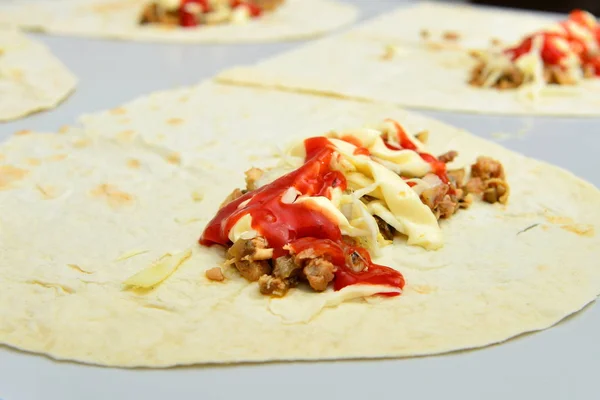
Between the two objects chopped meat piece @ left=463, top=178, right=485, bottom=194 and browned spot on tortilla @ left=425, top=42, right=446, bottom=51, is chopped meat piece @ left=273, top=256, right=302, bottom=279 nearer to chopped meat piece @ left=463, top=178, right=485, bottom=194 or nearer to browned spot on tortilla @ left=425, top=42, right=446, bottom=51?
chopped meat piece @ left=463, top=178, right=485, bottom=194

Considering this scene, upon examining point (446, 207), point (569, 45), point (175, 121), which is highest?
point (569, 45)

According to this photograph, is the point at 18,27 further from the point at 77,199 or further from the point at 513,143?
the point at 513,143

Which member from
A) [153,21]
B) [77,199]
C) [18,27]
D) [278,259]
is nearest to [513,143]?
[278,259]

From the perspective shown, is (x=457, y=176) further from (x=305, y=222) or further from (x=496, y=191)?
(x=305, y=222)

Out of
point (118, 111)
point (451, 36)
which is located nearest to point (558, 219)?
point (118, 111)

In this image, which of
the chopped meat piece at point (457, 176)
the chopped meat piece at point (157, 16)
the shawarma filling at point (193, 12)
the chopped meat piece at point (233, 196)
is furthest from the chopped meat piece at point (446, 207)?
the chopped meat piece at point (157, 16)

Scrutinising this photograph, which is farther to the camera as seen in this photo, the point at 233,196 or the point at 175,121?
the point at 175,121

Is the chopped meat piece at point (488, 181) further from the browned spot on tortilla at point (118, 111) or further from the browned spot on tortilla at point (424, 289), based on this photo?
the browned spot on tortilla at point (118, 111)
